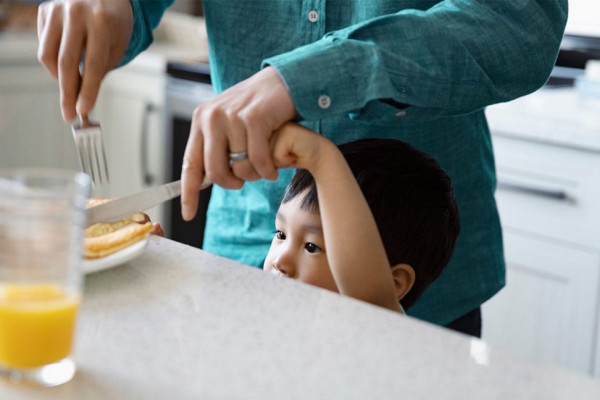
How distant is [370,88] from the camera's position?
909 mm

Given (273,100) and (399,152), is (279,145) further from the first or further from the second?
(399,152)

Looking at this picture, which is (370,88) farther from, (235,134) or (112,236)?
(112,236)

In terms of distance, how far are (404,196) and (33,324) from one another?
0.78 m

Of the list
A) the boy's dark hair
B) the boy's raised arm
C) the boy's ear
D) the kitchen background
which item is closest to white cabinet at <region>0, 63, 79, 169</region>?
the kitchen background

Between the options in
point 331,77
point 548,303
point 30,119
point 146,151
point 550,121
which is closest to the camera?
point 331,77

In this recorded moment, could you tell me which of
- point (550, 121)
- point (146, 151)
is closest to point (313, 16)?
point (550, 121)

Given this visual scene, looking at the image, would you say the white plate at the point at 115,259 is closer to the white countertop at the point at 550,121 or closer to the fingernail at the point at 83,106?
the fingernail at the point at 83,106

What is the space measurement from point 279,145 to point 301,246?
378 millimetres

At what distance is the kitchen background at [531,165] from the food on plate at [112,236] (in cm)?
140

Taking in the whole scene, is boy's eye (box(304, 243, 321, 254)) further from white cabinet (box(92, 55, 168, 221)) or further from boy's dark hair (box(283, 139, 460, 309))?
A: white cabinet (box(92, 55, 168, 221))

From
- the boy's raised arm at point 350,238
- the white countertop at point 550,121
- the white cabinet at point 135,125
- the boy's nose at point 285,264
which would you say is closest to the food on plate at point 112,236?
the boy's raised arm at point 350,238

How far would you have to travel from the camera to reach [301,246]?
1241mm

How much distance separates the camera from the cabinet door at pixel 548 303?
207 centimetres

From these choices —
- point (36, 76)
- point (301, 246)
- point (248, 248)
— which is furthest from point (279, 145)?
point (36, 76)
